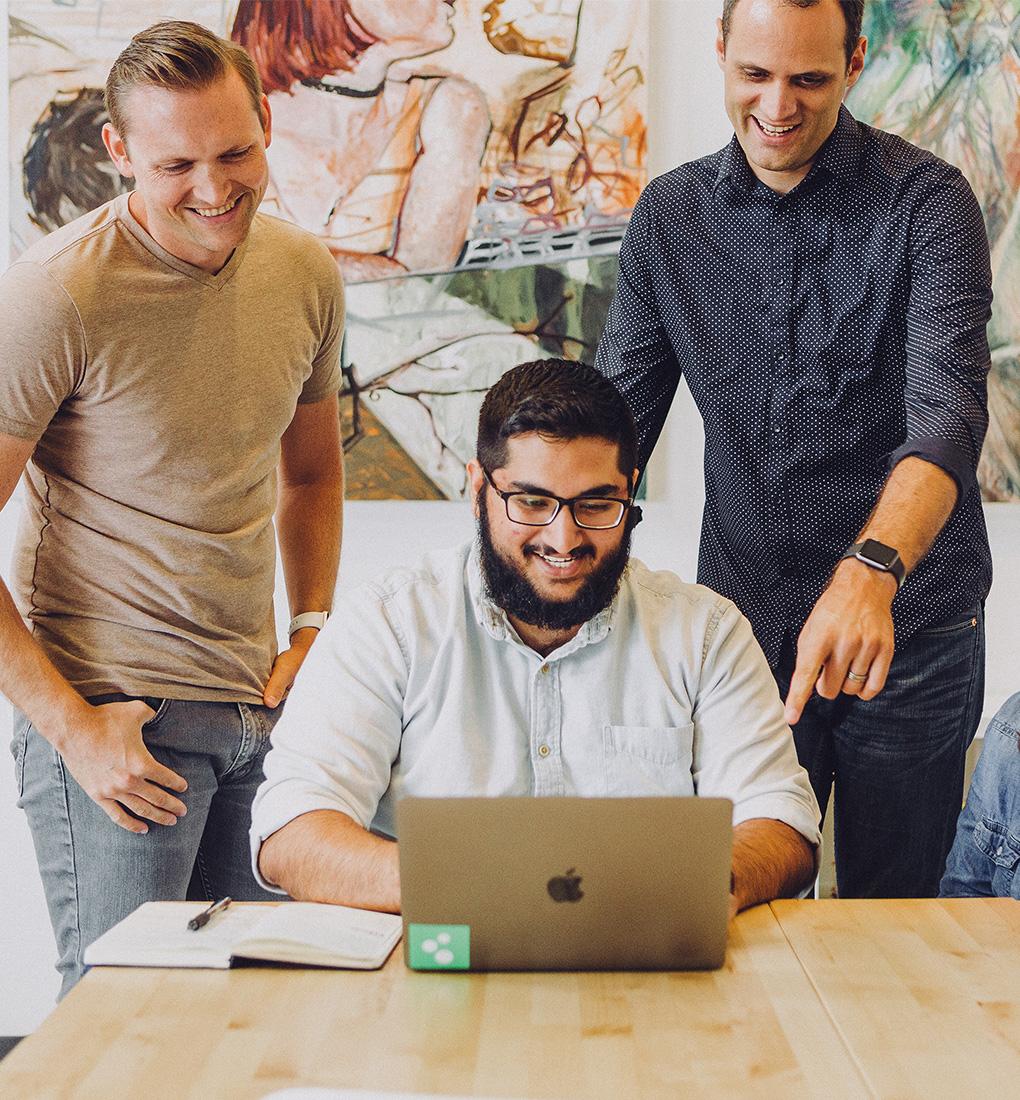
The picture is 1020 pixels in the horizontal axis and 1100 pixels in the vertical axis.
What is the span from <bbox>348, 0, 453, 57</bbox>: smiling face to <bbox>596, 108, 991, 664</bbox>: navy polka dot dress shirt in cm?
78

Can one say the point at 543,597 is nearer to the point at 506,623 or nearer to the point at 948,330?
the point at 506,623

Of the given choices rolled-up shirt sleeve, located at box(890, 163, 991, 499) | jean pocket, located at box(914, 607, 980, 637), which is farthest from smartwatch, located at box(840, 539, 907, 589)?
jean pocket, located at box(914, 607, 980, 637)

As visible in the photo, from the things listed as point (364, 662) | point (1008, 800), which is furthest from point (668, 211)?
point (1008, 800)

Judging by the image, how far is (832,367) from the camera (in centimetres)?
209

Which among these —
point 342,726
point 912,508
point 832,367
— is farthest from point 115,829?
point 832,367

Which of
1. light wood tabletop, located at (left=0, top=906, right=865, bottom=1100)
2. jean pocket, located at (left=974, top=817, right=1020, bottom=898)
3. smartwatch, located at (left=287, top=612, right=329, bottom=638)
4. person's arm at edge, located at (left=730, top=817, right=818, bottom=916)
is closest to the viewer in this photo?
light wood tabletop, located at (left=0, top=906, right=865, bottom=1100)

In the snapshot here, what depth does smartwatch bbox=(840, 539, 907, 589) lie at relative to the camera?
5.31ft

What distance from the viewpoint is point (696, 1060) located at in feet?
3.76

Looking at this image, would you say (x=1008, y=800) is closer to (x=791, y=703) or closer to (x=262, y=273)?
(x=791, y=703)

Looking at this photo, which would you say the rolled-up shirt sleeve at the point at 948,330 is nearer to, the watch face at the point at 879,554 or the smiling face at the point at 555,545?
the watch face at the point at 879,554

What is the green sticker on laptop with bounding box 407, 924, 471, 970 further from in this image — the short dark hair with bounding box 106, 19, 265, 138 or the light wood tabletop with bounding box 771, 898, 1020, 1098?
the short dark hair with bounding box 106, 19, 265, 138

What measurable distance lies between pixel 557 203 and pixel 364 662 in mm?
1311

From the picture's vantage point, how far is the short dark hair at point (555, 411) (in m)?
1.84

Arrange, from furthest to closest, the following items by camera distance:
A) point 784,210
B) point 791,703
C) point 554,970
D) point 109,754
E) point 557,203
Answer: point 557,203, point 784,210, point 109,754, point 791,703, point 554,970
